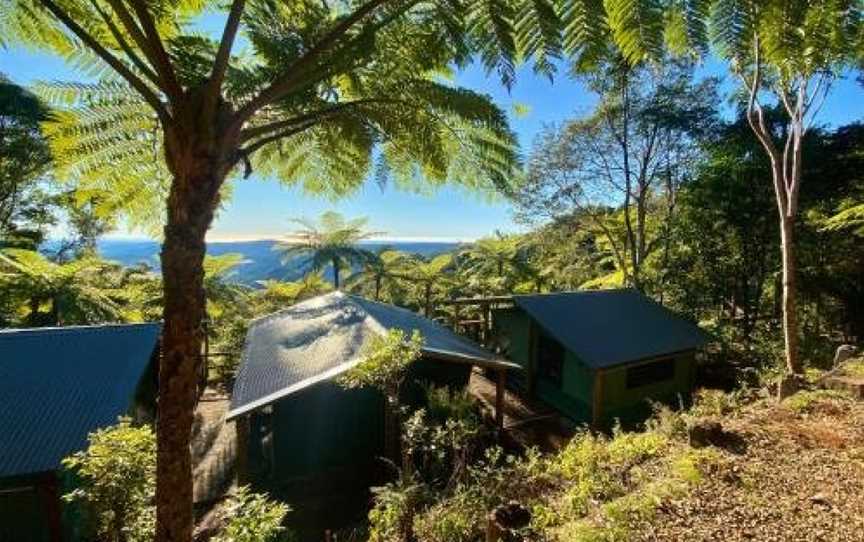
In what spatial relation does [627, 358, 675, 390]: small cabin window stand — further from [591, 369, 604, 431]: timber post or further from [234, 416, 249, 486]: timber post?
[234, 416, 249, 486]: timber post

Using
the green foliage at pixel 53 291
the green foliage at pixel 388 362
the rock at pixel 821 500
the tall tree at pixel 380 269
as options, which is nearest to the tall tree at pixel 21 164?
the green foliage at pixel 53 291

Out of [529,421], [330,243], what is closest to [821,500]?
[529,421]

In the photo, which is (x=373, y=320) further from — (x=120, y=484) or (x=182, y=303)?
(x=182, y=303)

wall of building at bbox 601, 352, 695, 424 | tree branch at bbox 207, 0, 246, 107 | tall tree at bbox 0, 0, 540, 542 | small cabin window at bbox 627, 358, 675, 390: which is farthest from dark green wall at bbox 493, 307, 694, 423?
tree branch at bbox 207, 0, 246, 107

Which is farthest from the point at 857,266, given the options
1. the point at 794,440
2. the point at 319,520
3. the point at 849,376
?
the point at 319,520

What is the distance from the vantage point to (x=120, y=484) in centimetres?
490

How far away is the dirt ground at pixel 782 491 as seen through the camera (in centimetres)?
435

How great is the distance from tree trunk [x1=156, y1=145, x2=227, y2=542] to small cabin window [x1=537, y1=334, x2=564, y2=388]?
1228 cm

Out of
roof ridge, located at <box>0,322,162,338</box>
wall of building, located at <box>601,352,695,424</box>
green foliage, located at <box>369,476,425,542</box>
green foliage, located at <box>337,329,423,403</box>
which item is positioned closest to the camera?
green foliage, located at <box>369,476,425,542</box>

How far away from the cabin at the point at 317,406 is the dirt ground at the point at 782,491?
205 inches

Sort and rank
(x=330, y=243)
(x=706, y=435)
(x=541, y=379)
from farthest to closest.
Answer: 1. (x=330, y=243)
2. (x=541, y=379)
3. (x=706, y=435)

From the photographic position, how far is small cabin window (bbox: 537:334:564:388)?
46.8 ft

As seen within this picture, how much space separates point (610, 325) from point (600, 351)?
169 cm

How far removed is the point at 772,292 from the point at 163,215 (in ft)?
66.1
